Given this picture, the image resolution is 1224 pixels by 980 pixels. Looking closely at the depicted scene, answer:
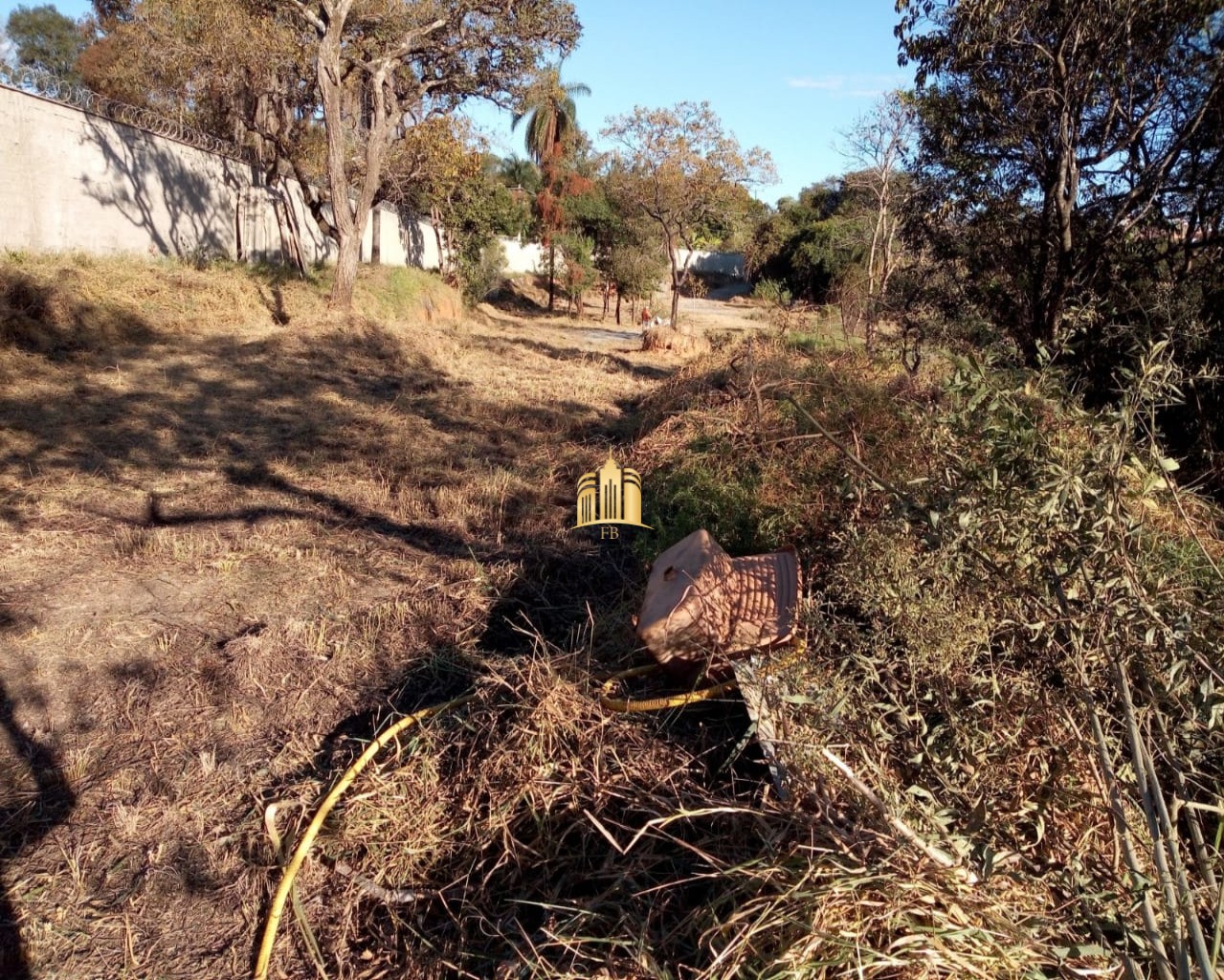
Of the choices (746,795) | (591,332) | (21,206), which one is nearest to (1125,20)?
(746,795)

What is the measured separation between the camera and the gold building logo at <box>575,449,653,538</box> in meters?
4.98

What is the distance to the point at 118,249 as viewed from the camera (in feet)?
39.7

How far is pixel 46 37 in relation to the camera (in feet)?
102

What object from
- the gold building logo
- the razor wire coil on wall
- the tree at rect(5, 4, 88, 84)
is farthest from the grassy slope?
the tree at rect(5, 4, 88, 84)

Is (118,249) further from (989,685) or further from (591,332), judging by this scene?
(989,685)

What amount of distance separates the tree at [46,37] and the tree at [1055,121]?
3552 cm

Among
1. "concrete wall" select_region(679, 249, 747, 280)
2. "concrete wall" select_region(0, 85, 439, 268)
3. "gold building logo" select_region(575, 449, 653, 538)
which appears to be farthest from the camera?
"concrete wall" select_region(679, 249, 747, 280)

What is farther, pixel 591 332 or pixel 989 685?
pixel 591 332

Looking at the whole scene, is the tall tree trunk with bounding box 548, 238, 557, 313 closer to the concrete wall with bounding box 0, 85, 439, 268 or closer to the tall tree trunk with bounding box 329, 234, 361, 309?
the concrete wall with bounding box 0, 85, 439, 268

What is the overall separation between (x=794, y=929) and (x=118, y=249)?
46.1 feet

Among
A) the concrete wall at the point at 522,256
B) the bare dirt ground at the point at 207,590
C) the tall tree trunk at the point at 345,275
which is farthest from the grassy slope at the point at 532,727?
the concrete wall at the point at 522,256

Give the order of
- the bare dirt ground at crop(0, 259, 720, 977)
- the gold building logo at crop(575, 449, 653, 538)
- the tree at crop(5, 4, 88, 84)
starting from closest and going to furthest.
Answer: the bare dirt ground at crop(0, 259, 720, 977) → the gold building logo at crop(575, 449, 653, 538) → the tree at crop(5, 4, 88, 84)

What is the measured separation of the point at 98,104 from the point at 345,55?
3.85 meters

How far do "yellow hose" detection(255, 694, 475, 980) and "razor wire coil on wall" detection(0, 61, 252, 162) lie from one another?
1135 cm
